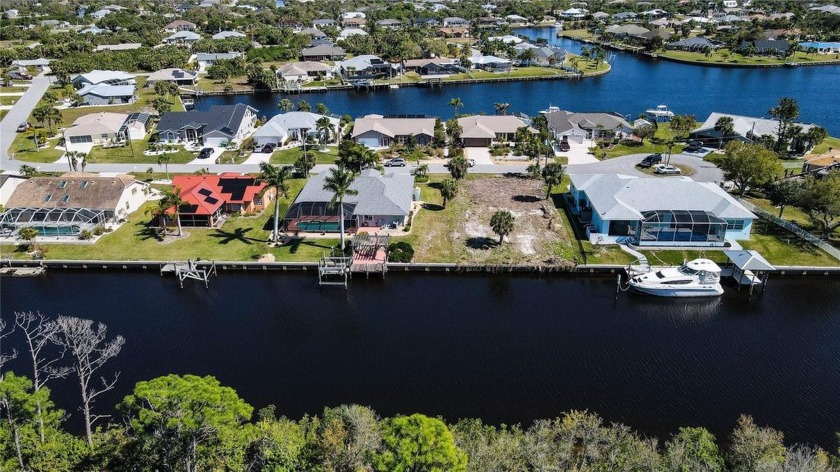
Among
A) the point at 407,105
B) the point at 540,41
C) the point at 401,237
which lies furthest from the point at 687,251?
the point at 540,41

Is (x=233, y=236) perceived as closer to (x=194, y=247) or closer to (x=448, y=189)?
(x=194, y=247)

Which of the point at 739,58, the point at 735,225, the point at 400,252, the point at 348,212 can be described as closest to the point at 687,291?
the point at 735,225

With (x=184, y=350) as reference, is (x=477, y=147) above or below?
above

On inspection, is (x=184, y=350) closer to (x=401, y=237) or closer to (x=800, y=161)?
(x=401, y=237)

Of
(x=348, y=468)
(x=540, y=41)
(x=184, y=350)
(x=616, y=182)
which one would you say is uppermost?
(x=540, y=41)

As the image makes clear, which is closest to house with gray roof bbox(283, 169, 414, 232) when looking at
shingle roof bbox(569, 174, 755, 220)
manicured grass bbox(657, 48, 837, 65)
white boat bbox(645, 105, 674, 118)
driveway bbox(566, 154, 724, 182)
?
shingle roof bbox(569, 174, 755, 220)

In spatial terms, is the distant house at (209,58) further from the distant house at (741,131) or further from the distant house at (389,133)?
the distant house at (741,131)
